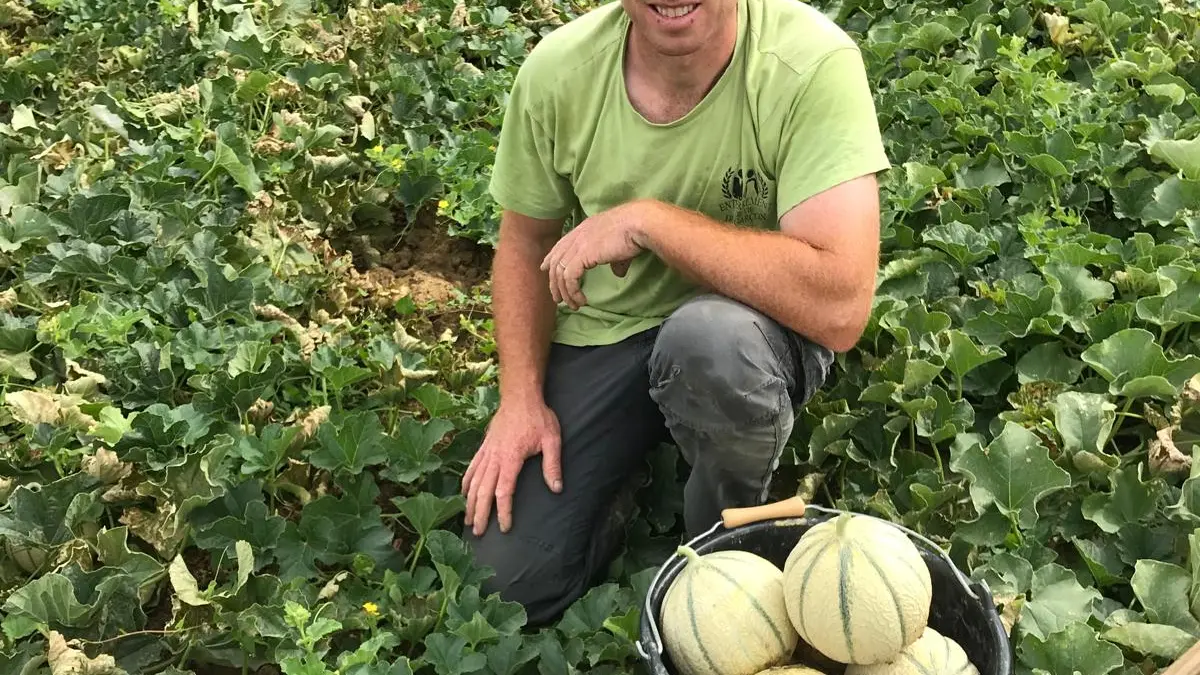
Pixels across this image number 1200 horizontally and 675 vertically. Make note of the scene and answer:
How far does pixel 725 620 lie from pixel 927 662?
361 millimetres

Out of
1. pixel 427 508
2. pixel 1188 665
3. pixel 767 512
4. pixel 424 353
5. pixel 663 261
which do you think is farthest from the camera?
pixel 424 353

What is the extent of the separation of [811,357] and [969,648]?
0.68 metres

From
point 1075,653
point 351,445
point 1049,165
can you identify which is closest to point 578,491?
point 351,445

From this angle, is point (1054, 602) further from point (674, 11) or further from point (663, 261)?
point (674, 11)

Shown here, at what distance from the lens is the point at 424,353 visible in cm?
329

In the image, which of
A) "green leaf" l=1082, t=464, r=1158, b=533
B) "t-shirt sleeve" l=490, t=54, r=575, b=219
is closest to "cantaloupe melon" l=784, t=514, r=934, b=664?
"green leaf" l=1082, t=464, r=1158, b=533

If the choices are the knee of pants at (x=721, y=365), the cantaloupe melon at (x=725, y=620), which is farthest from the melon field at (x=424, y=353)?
the knee of pants at (x=721, y=365)

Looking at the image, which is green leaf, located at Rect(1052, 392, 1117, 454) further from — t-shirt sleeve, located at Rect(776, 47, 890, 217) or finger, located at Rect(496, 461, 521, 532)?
finger, located at Rect(496, 461, 521, 532)

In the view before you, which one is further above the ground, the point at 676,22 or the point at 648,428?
the point at 676,22

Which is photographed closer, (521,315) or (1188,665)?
(1188,665)

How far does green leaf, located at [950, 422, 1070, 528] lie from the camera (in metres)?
2.49

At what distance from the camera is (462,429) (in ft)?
9.73

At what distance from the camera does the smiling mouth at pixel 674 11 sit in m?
2.24

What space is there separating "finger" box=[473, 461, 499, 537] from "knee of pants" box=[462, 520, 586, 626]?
0.04 metres
